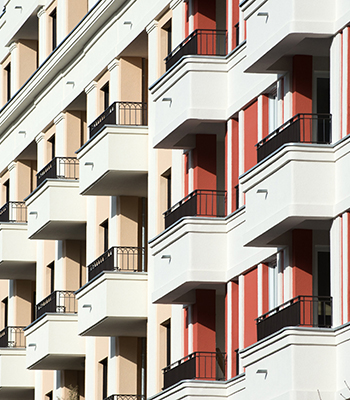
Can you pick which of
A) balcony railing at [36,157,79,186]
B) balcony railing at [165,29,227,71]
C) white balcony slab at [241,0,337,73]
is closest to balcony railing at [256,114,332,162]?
white balcony slab at [241,0,337,73]

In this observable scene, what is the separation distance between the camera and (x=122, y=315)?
36562mm

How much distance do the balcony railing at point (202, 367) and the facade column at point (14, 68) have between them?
20751mm

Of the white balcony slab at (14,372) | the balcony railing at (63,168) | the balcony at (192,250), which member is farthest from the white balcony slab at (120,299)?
the white balcony slab at (14,372)

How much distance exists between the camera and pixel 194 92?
105 feet

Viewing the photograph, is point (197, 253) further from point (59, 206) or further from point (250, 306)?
point (59, 206)

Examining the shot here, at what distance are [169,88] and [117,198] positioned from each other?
6.85 metres

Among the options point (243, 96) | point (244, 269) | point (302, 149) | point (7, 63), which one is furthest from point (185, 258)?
point (7, 63)

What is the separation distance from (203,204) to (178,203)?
66cm

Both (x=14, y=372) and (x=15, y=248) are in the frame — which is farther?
(x=15, y=248)

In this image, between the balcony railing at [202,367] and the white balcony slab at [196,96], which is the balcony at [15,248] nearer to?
the white balcony slab at [196,96]

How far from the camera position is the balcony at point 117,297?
36.8 metres

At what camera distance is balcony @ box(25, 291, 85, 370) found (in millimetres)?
41812

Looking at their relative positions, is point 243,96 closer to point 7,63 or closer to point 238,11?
point 238,11

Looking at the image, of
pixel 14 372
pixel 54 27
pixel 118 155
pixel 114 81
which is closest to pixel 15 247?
pixel 14 372
